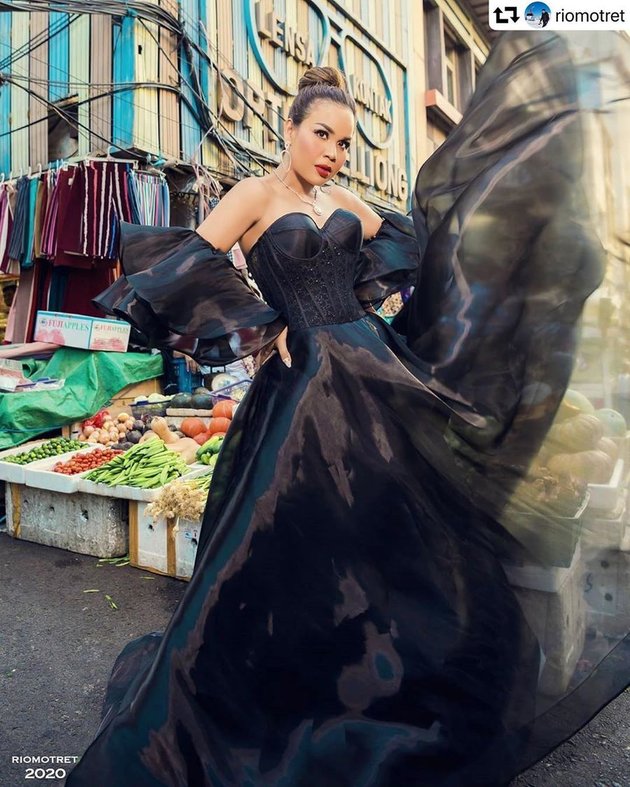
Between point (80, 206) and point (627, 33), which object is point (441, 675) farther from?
point (80, 206)

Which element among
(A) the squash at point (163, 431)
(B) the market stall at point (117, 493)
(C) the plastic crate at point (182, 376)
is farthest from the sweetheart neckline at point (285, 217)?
(C) the plastic crate at point (182, 376)

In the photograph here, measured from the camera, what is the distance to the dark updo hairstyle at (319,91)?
7.09 ft

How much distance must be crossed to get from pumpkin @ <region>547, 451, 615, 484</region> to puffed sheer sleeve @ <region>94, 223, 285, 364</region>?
99cm

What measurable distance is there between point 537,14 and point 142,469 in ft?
11.2

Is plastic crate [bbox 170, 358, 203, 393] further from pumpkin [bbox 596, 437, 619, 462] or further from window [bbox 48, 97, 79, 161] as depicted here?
pumpkin [bbox 596, 437, 619, 462]

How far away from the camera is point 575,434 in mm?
1888

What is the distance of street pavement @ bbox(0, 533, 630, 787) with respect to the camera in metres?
2.12

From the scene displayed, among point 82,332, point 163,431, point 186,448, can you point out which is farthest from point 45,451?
point 82,332

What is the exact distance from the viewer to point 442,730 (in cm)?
169

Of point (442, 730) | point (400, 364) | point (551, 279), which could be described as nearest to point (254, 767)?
point (442, 730)

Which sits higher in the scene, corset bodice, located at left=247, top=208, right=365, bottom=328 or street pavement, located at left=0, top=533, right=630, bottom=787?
corset bodice, located at left=247, top=208, right=365, bottom=328

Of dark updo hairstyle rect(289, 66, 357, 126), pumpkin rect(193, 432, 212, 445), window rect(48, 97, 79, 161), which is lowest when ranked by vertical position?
pumpkin rect(193, 432, 212, 445)

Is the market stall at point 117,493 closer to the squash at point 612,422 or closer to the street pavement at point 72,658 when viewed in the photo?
the street pavement at point 72,658

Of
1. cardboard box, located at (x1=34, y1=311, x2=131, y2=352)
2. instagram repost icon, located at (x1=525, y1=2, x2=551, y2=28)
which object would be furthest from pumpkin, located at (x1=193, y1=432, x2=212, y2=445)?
instagram repost icon, located at (x1=525, y1=2, x2=551, y2=28)
